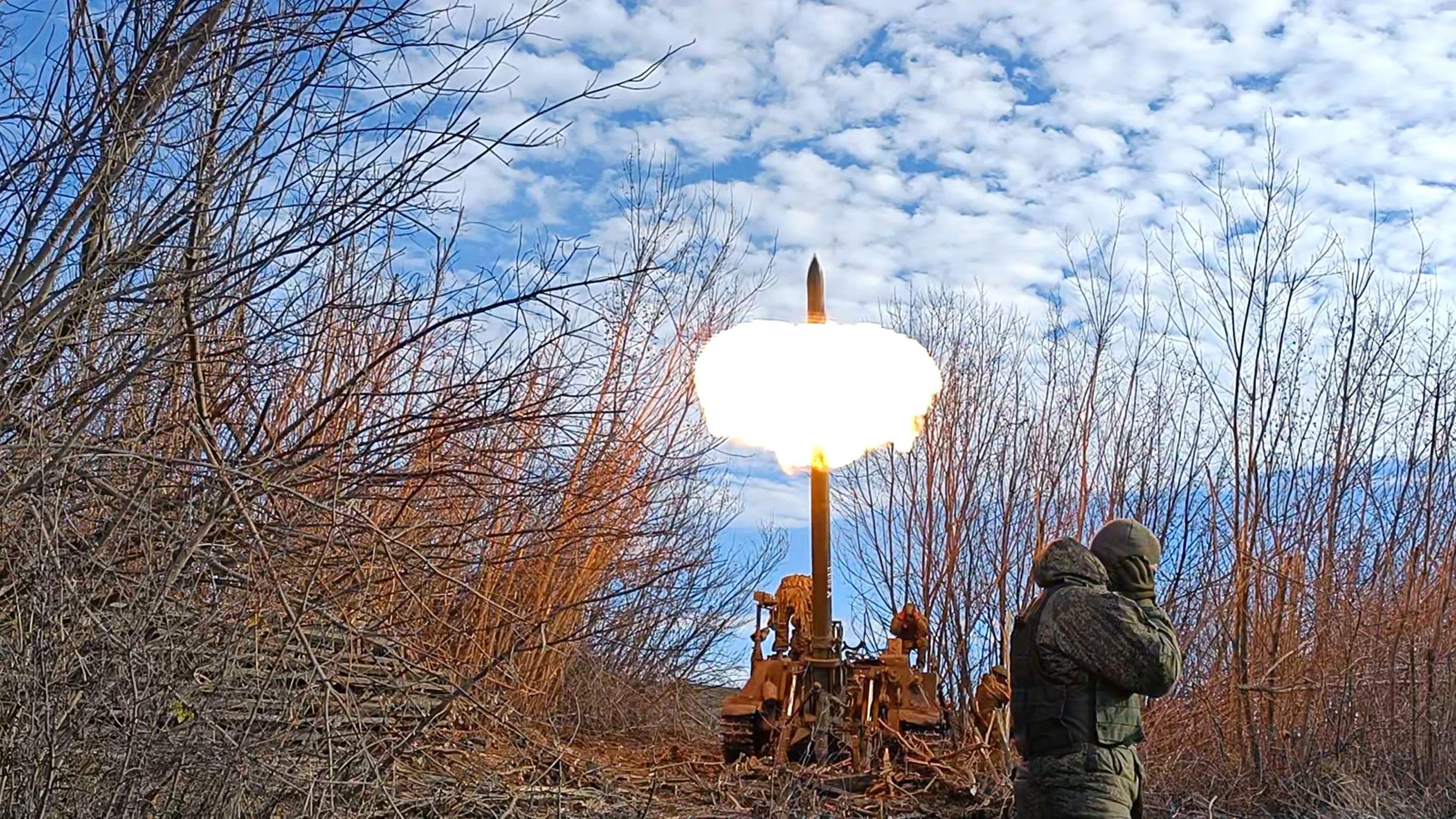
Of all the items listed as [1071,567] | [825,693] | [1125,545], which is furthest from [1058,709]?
[825,693]

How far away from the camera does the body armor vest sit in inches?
216

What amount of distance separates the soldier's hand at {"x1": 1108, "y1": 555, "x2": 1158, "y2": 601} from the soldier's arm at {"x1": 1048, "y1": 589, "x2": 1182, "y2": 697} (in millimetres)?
232

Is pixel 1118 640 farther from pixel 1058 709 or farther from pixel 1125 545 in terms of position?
pixel 1125 545

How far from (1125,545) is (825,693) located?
15.7 feet

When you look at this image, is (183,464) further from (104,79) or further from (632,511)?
(632,511)

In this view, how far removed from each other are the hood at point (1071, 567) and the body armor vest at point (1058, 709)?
0.21ft

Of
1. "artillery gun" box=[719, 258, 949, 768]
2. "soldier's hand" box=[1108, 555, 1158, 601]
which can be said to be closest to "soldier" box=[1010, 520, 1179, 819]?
"soldier's hand" box=[1108, 555, 1158, 601]

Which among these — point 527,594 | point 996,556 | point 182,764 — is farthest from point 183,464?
point 996,556

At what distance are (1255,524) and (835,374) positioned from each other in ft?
11.4

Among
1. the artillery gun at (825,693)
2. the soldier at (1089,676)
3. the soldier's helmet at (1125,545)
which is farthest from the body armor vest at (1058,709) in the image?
the artillery gun at (825,693)

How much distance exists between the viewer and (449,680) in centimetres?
645

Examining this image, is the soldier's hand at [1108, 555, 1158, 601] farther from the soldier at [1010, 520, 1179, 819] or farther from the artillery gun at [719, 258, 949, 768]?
the artillery gun at [719, 258, 949, 768]

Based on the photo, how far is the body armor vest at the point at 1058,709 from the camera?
550 centimetres

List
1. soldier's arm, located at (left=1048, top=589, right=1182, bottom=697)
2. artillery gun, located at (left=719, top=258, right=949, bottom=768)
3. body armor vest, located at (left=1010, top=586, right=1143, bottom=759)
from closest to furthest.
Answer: soldier's arm, located at (left=1048, top=589, right=1182, bottom=697)
body armor vest, located at (left=1010, top=586, right=1143, bottom=759)
artillery gun, located at (left=719, top=258, right=949, bottom=768)
